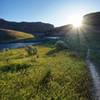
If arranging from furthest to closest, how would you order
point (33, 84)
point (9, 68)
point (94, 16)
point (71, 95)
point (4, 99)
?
point (94, 16) → point (9, 68) → point (33, 84) → point (71, 95) → point (4, 99)

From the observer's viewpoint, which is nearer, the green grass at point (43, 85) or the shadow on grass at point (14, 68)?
the green grass at point (43, 85)

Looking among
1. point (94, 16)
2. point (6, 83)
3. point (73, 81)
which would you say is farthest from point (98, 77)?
point (94, 16)

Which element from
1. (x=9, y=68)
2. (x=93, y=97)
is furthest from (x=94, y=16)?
(x=93, y=97)

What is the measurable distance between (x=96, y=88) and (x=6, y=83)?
24.7ft

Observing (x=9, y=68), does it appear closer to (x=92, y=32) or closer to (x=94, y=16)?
(x=92, y=32)

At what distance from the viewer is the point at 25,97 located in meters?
17.5

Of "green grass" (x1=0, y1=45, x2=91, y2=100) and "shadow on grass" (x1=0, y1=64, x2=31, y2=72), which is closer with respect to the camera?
"green grass" (x1=0, y1=45, x2=91, y2=100)

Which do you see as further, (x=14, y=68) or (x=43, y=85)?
(x=14, y=68)

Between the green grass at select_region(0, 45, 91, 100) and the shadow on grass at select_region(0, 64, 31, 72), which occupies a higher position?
the shadow on grass at select_region(0, 64, 31, 72)

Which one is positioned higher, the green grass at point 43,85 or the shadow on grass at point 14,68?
the shadow on grass at point 14,68

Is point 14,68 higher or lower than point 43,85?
higher

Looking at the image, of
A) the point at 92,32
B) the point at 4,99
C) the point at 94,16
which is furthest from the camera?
the point at 94,16

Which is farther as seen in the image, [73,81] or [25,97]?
[73,81]

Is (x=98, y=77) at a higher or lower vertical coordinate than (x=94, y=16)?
lower
